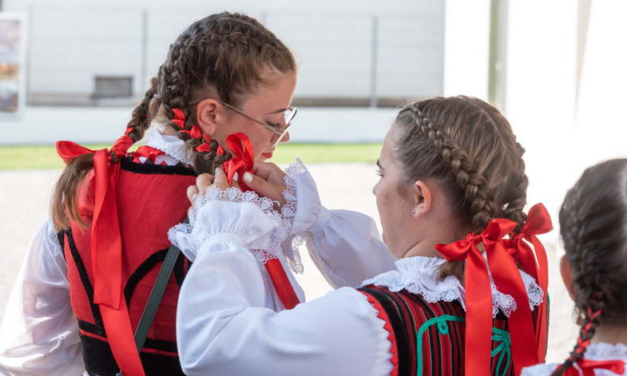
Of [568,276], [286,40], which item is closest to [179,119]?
[568,276]

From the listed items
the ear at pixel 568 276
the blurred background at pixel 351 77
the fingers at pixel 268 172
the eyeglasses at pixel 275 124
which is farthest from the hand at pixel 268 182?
the blurred background at pixel 351 77

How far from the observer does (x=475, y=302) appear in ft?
3.84

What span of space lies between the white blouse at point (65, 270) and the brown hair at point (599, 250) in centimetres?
60

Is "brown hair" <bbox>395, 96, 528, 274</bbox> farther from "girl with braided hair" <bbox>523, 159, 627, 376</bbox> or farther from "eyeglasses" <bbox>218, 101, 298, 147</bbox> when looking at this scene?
"eyeglasses" <bbox>218, 101, 298, 147</bbox>

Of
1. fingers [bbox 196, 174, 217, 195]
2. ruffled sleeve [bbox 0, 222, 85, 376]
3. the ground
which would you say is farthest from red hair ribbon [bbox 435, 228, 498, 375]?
the ground

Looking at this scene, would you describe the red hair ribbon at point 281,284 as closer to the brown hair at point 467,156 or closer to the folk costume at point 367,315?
the folk costume at point 367,315

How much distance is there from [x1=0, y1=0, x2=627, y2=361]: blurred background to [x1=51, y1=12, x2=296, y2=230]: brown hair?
223 cm

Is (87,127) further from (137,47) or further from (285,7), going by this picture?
(285,7)

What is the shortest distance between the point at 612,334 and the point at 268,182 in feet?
2.24

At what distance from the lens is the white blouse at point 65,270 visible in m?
1.54

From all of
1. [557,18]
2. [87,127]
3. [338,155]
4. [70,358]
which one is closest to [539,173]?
[557,18]

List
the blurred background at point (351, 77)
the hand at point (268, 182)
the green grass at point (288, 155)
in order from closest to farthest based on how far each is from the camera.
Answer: the hand at point (268, 182) < the blurred background at point (351, 77) < the green grass at point (288, 155)

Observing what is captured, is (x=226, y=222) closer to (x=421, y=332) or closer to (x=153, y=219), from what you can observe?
(x=153, y=219)

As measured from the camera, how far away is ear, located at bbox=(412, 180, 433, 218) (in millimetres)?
1253
